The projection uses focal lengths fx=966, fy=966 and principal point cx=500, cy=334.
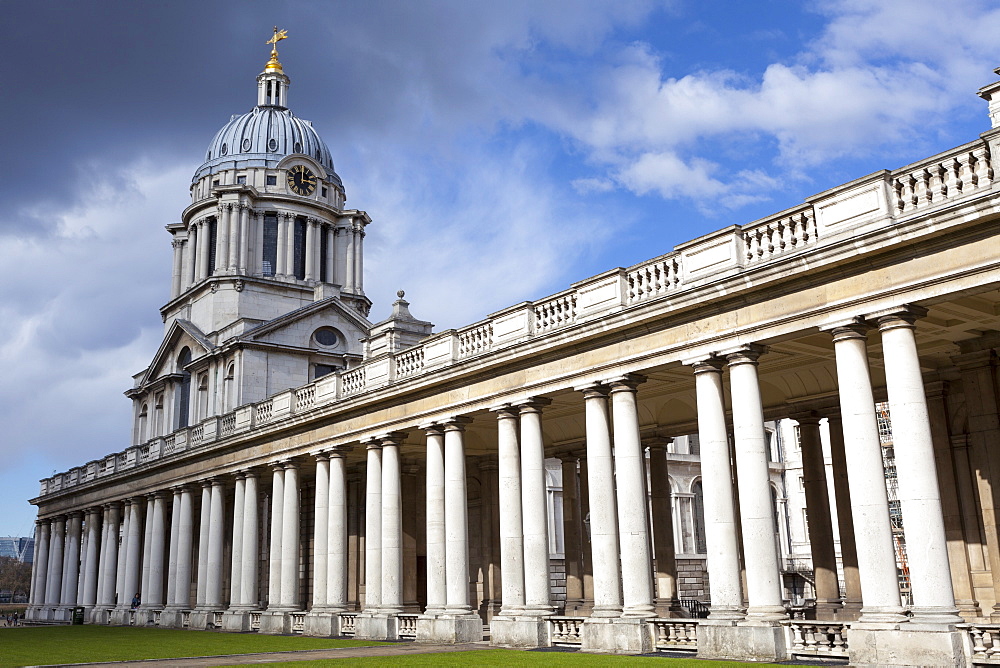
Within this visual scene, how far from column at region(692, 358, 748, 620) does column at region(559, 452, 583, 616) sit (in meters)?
14.7

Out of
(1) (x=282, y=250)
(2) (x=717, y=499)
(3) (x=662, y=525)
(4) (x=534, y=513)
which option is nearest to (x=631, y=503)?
(2) (x=717, y=499)

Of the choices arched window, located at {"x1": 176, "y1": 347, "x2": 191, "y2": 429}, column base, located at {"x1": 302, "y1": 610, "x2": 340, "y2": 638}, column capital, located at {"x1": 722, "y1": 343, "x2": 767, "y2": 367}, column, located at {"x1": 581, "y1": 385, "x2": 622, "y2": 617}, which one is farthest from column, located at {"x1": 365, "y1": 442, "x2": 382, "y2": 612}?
arched window, located at {"x1": 176, "y1": 347, "x2": 191, "y2": 429}

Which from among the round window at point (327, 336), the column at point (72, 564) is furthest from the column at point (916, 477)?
the column at point (72, 564)

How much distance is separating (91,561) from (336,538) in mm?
31556

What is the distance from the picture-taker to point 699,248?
77.5ft

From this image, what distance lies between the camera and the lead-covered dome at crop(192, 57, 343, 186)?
74.1m

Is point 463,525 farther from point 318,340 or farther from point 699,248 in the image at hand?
point 318,340

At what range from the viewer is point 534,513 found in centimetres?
2798

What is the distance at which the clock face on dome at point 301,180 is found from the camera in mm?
72812

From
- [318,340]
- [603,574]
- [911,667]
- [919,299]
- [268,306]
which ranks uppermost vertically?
[268,306]

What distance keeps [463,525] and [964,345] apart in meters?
15.7

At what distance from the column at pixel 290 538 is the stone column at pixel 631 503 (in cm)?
1921

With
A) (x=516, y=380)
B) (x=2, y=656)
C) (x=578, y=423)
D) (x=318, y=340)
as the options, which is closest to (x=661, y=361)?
(x=516, y=380)

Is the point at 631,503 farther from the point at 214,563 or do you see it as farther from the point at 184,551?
the point at 184,551
